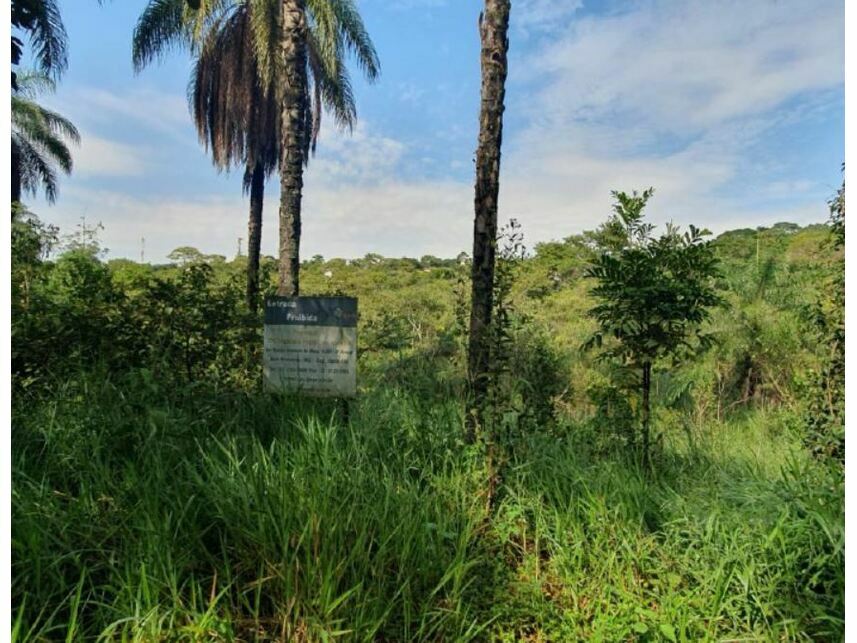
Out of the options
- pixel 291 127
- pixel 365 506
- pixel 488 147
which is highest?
pixel 291 127

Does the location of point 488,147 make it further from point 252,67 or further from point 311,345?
point 252,67

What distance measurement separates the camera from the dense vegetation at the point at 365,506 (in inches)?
76.7

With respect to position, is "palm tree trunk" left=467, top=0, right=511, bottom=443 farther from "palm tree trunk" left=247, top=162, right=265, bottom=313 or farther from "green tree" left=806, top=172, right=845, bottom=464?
"palm tree trunk" left=247, top=162, right=265, bottom=313

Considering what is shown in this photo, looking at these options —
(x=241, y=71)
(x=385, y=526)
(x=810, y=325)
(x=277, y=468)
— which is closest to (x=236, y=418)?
(x=277, y=468)

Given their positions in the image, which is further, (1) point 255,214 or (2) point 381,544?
(1) point 255,214

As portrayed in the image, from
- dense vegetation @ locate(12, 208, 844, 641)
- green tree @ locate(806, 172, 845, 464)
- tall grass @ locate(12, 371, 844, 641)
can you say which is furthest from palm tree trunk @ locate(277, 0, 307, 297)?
green tree @ locate(806, 172, 845, 464)

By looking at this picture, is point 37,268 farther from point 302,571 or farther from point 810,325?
point 810,325

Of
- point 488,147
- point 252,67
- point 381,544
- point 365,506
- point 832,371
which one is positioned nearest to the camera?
point 381,544

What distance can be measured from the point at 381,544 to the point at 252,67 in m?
13.3

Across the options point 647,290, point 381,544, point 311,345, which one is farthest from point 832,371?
point 311,345

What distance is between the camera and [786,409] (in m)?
5.35

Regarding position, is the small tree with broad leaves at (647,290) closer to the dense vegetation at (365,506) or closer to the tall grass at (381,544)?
the dense vegetation at (365,506)

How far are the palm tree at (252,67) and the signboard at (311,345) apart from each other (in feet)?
23.8

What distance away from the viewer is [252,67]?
12.6 metres
